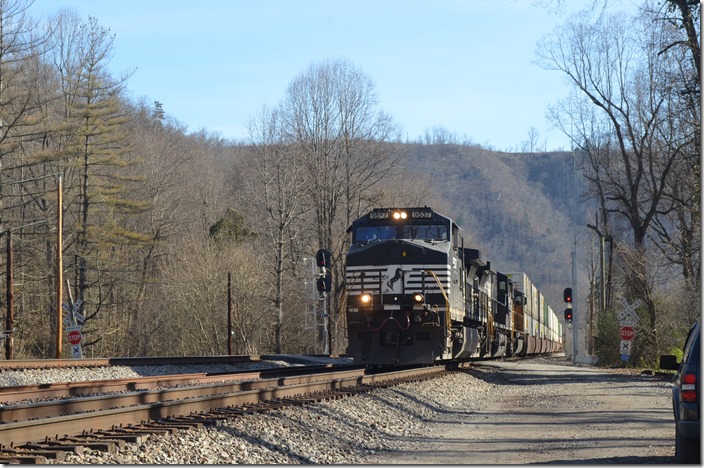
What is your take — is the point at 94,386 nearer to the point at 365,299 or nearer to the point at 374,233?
the point at 365,299

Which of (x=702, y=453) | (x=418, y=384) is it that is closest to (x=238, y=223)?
(x=418, y=384)

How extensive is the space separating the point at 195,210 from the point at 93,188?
20.5 metres

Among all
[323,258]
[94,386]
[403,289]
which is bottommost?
[94,386]

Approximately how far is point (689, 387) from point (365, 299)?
13.2 metres

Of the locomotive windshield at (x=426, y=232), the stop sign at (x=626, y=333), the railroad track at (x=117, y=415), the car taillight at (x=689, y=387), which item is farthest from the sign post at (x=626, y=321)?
the car taillight at (x=689, y=387)

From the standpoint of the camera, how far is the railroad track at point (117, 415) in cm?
812

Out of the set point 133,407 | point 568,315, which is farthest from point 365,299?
point 568,315

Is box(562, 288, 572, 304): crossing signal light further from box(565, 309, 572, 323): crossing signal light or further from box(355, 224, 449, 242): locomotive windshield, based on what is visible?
box(355, 224, 449, 242): locomotive windshield

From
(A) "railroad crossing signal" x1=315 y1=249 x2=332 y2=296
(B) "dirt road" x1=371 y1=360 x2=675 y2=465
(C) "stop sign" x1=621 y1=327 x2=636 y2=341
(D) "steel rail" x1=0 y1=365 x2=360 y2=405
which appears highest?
(A) "railroad crossing signal" x1=315 y1=249 x2=332 y2=296

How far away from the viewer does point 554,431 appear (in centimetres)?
1275

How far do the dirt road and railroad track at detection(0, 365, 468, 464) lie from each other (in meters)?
2.31

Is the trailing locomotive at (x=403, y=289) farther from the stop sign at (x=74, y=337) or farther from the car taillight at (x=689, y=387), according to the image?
the stop sign at (x=74, y=337)

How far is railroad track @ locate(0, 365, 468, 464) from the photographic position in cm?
812

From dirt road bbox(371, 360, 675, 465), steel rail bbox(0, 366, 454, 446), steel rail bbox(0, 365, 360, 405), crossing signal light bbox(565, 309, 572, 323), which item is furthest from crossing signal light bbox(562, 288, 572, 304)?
steel rail bbox(0, 366, 454, 446)
